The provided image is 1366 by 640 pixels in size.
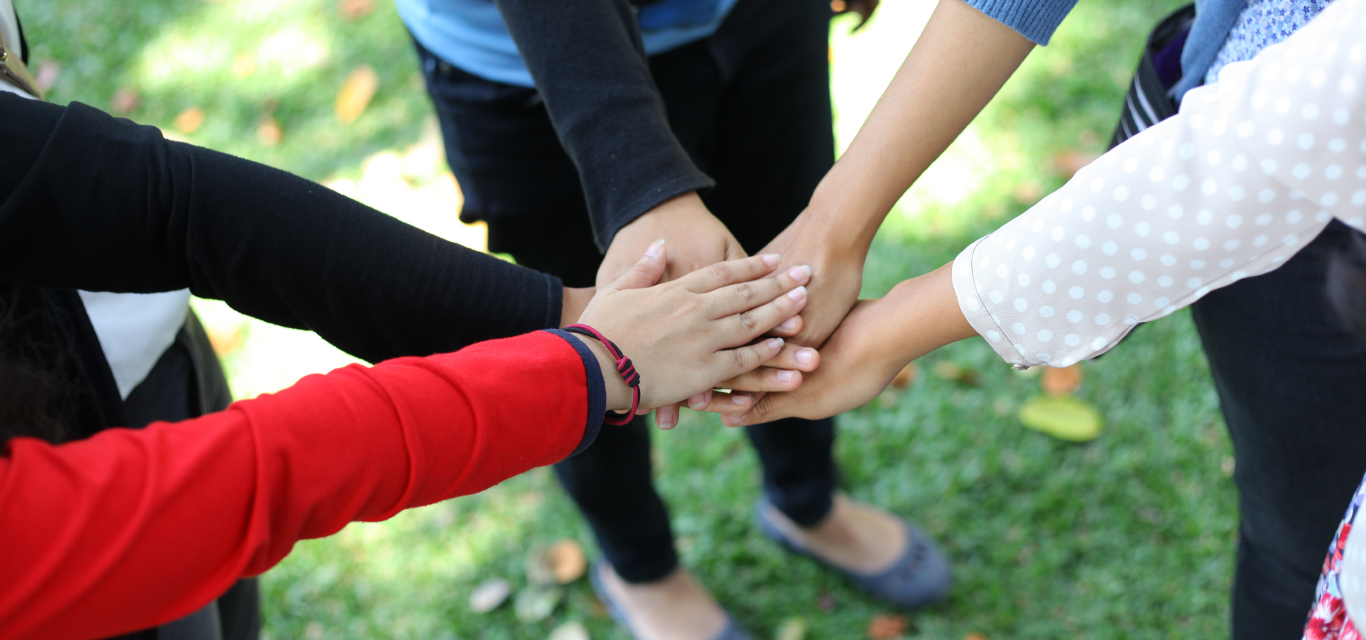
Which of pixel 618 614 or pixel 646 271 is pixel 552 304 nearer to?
pixel 646 271

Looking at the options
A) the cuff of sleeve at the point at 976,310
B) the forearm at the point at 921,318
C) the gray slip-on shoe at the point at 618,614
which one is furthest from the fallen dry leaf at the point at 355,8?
the cuff of sleeve at the point at 976,310

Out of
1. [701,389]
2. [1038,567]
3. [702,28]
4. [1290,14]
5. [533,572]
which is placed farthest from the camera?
[533,572]

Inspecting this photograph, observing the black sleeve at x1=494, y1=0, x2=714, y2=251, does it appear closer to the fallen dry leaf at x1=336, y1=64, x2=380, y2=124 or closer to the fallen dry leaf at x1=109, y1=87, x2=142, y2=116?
the fallen dry leaf at x1=336, y1=64, x2=380, y2=124

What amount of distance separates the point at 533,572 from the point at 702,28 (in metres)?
1.18

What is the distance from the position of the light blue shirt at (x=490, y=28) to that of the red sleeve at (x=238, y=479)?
49 cm

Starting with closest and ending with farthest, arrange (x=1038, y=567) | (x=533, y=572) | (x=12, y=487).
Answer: (x=12, y=487) → (x=1038, y=567) → (x=533, y=572)

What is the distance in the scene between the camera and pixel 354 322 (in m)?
0.97

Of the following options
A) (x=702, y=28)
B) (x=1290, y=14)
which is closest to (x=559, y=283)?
(x=702, y=28)

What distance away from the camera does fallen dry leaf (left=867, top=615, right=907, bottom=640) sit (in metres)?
1.72

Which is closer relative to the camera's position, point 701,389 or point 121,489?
point 121,489

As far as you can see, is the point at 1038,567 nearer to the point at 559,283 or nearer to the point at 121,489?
the point at 559,283

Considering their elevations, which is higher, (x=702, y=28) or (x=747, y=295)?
(x=702, y=28)

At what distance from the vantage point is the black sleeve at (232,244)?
0.80 metres

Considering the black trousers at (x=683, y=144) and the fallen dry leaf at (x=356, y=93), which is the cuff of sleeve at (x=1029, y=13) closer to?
the black trousers at (x=683, y=144)
